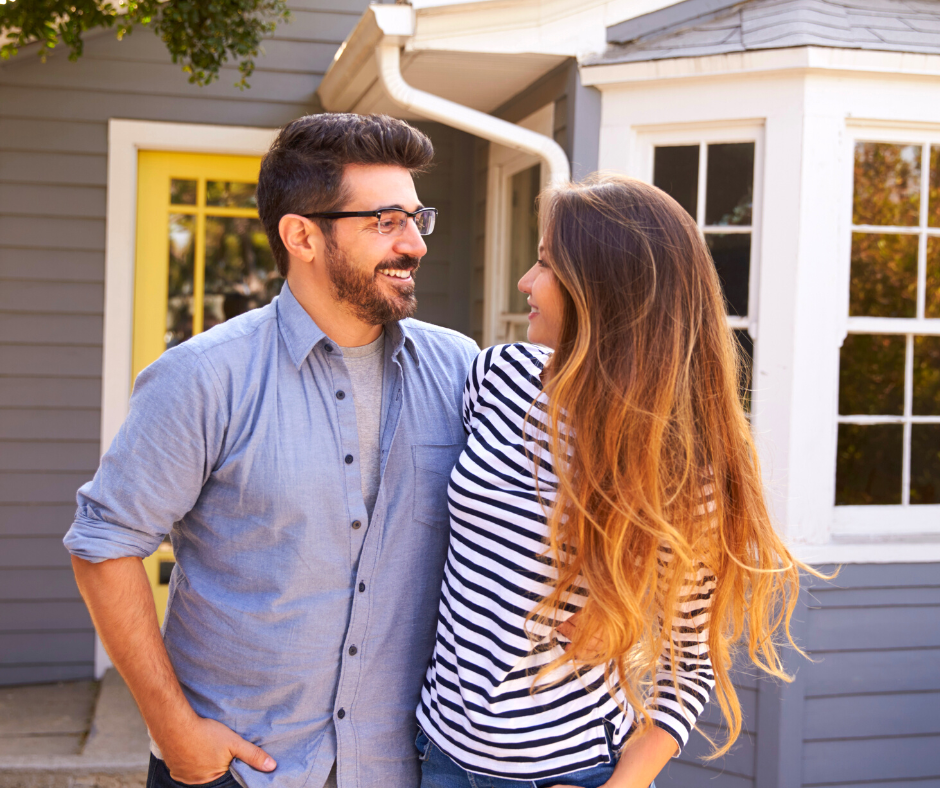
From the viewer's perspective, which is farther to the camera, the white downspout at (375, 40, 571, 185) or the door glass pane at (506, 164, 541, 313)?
the door glass pane at (506, 164, 541, 313)

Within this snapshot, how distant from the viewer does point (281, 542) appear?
58.7 inches

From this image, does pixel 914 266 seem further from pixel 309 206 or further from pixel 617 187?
pixel 309 206

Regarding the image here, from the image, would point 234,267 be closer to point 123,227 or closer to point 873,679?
point 123,227

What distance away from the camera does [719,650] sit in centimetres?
145

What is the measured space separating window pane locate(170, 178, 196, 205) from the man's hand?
343cm

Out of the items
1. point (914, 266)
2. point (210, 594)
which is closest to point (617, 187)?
point (210, 594)

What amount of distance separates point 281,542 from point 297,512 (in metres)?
0.06

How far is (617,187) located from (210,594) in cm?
100

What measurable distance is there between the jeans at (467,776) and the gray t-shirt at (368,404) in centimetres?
43

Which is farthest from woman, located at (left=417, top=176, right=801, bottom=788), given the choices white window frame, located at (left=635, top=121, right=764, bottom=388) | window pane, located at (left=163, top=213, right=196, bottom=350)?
window pane, located at (left=163, top=213, right=196, bottom=350)

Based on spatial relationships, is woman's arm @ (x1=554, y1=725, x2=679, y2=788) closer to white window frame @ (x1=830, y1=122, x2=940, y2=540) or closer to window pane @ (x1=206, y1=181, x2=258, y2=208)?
white window frame @ (x1=830, y1=122, x2=940, y2=540)

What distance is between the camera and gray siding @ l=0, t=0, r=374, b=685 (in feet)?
13.5

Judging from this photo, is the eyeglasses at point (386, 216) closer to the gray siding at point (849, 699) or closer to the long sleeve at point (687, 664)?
the long sleeve at point (687, 664)

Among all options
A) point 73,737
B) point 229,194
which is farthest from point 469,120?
point 73,737
